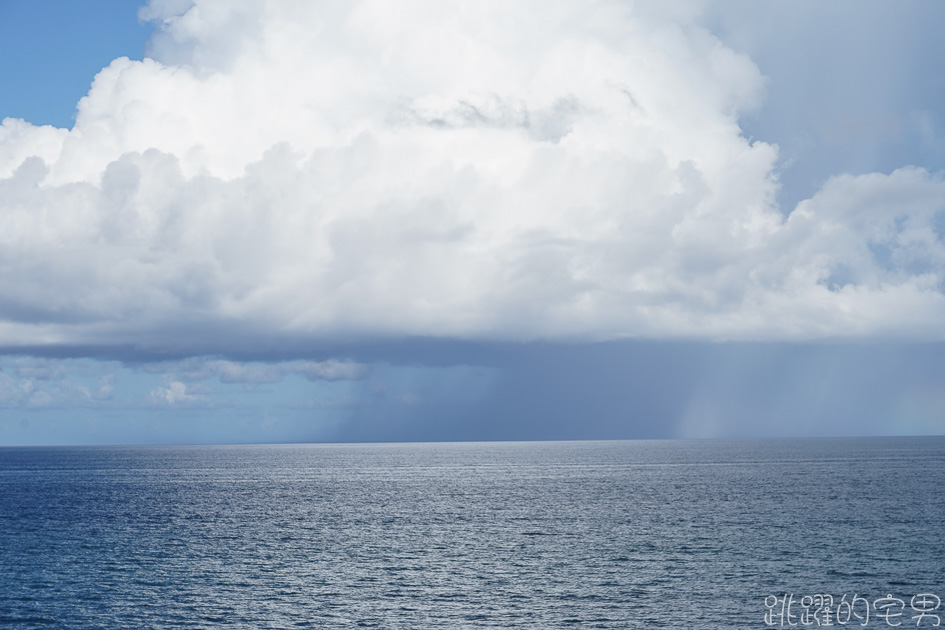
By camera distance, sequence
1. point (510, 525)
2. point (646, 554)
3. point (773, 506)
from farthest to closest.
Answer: point (773, 506) → point (510, 525) → point (646, 554)

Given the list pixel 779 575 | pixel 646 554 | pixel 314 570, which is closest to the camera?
pixel 779 575

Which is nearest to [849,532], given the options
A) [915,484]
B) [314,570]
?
[314,570]

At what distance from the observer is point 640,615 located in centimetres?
5494

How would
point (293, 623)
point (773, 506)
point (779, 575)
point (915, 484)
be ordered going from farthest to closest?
point (915, 484) < point (773, 506) < point (779, 575) < point (293, 623)

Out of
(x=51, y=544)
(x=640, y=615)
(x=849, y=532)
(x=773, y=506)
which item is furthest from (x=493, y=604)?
(x=773, y=506)

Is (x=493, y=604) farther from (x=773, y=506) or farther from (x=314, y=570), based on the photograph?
(x=773, y=506)

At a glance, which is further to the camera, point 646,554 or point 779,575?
point 646,554

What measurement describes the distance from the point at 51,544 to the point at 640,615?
206ft

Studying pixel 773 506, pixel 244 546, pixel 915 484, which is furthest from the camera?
pixel 915 484

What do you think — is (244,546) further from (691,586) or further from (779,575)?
(779,575)

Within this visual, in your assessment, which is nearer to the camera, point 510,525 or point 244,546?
point 244,546

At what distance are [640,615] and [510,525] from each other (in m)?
42.9

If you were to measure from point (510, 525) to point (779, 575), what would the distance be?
37.8 m

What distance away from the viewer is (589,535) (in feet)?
287
